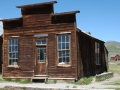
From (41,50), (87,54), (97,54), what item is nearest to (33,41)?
(41,50)

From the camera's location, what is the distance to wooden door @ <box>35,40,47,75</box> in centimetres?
1752

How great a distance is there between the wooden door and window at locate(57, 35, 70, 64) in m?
1.21

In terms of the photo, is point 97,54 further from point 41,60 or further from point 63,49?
point 41,60

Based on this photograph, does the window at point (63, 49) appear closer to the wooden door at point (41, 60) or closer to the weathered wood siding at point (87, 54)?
the weathered wood siding at point (87, 54)

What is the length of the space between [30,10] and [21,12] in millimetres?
806

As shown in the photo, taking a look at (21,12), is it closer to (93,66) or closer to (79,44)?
(79,44)

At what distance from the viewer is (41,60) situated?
17.7 m

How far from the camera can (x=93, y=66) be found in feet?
72.3

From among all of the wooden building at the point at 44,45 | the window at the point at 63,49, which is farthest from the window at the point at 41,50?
the window at the point at 63,49

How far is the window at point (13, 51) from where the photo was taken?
61.1 ft

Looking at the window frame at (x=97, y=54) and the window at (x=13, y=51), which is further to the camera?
the window frame at (x=97, y=54)

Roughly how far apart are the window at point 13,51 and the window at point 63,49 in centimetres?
368

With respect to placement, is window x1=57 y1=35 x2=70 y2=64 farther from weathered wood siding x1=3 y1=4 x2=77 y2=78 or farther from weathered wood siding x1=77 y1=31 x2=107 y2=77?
weathered wood siding x1=77 y1=31 x2=107 y2=77

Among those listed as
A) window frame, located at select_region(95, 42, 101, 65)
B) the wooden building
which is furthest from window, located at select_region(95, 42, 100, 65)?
the wooden building
